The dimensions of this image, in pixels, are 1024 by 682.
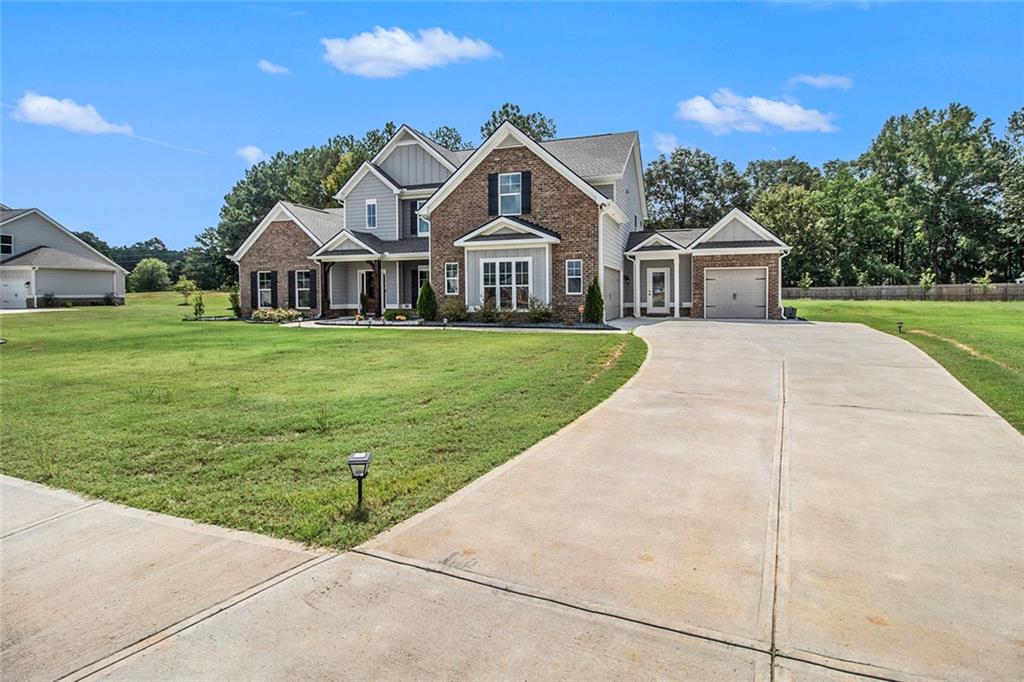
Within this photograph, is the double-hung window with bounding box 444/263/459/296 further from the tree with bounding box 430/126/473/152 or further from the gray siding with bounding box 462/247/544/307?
the tree with bounding box 430/126/473/152

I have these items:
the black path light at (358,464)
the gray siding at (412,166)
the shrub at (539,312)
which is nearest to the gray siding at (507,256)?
the shrub at (539,312)

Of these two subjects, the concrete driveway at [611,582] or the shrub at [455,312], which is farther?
the shrub at [455,312]

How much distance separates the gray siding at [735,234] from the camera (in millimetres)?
23312

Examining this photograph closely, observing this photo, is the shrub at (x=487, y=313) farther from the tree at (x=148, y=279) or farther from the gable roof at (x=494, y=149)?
the tree at (x=148, y=279)

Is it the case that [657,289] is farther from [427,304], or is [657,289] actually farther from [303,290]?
[303,290]

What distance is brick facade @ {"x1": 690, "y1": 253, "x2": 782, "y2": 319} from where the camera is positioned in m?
22.9

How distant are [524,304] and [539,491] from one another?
17607 mm

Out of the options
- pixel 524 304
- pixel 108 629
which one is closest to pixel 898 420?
pixel 108 629

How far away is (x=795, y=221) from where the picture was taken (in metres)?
45.1

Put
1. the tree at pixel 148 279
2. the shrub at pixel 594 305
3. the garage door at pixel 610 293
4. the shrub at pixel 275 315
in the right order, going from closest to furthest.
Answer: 1. the shrub at pixel 594 305
2. the garage door at pixel 610 293
3. the shrub at pixel 275 315
4. the tree at pixel 148 279

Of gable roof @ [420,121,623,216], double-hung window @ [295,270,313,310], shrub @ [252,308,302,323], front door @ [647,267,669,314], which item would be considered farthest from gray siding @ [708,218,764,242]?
shrub @ [252,308,302,323]

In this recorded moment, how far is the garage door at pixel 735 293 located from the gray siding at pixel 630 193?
455 centimetres

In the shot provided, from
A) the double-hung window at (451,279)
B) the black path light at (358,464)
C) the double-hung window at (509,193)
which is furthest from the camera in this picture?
the double-hung window at (451,279)

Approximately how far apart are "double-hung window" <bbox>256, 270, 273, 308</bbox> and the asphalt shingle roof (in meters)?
21.3
